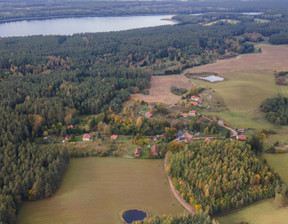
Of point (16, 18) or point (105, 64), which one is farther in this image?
point (16, 18)

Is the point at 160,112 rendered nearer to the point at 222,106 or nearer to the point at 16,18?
the point at 222,106

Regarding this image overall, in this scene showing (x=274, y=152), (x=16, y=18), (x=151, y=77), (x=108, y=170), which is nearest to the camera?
(x=108, y=170)

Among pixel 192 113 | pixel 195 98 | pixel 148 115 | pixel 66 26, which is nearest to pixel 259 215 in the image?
pixel 192 113

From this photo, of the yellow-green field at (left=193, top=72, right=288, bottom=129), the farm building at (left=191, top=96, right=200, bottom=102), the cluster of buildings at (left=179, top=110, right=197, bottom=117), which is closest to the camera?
the yellow-green field at (left=193, top=72, right=288, bottom=129)

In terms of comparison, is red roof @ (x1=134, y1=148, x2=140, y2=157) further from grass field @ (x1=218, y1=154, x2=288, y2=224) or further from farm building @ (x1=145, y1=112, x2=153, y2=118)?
grass field @ (x1=218, y1=154, x2=288, y2=224)

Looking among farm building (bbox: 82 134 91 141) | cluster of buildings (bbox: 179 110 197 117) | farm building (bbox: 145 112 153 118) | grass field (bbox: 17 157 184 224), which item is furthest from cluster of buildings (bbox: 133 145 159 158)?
cluster of buildings (bbox: 179 110 197 117)

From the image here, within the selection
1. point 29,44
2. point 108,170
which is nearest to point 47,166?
point 108,170

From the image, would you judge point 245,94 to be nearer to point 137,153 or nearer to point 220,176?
point 137,153
